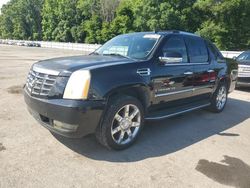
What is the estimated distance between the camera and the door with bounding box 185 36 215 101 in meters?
5.55

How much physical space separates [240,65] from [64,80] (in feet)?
25.4

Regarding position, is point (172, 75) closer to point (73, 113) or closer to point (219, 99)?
point (73, 113)

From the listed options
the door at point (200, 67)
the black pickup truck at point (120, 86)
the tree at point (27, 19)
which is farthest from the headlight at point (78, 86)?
the tree at point (27, 19)

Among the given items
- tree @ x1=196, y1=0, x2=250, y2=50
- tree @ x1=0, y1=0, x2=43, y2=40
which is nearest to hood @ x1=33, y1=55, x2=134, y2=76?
tree @ x1=196, y1=0, x2=250, y2=50

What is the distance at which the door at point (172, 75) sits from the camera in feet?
15.2

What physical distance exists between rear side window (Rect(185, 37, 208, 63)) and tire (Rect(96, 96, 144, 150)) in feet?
6.12

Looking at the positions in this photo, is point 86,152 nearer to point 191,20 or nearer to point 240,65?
point 240,65

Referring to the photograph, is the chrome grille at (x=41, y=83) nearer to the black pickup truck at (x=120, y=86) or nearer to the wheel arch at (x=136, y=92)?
the black pickup truck at (x=120, y=86)

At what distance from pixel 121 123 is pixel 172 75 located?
134 centimetres

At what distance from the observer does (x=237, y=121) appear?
6.12 m

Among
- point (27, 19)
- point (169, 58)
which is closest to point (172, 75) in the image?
point (169, 58)

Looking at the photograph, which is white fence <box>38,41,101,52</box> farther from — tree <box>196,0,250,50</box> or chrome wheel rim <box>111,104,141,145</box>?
chrome wheel rim <box>111,104,141,145</box>

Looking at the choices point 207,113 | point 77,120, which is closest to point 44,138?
point 77,120

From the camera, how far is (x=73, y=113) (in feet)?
11.8
